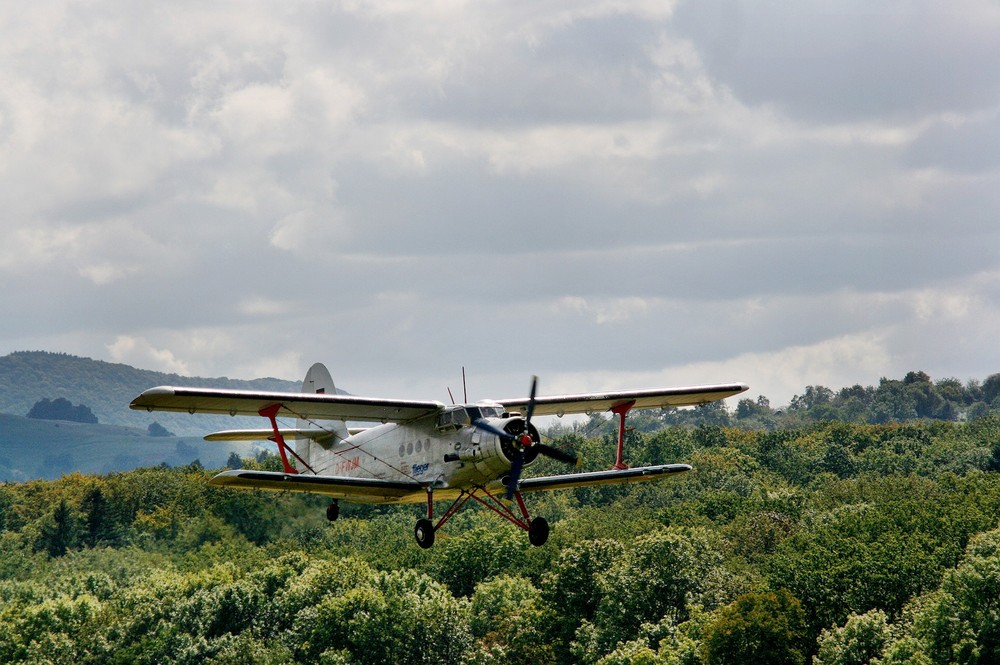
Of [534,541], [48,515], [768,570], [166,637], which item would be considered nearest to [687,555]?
[768,570]

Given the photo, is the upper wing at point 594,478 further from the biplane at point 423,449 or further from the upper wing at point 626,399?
the upper wing at point 626,399

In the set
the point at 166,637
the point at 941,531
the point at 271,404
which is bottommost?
the point at 166,637

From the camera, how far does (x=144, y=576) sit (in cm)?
14612

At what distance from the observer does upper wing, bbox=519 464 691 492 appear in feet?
146

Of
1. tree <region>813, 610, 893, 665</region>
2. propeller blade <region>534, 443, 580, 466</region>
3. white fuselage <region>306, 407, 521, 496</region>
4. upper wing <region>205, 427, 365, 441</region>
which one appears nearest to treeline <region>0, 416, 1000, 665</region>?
tree <region>813, 610, 893, 665</region>

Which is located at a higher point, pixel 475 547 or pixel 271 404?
pixel 271 404

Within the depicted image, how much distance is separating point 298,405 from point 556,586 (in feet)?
229

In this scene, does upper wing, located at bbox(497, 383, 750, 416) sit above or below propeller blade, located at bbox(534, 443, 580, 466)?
above

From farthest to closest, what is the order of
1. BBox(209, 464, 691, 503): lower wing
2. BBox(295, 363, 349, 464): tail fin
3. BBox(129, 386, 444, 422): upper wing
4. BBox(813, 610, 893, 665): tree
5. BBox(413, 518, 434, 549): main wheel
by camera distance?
BBox(813, 610, 893, 665): tree
BBox(295, 363, 349, 464): tail fin
BBox(413, 518, 434, 549): main wheel
BBox(209, 464, 691, 503): lower wing
BBox(129, 386, 444, 422): upper wing

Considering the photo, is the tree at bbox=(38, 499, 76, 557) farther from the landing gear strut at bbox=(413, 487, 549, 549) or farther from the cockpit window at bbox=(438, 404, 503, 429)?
the cockpit window at bbox=(438, 404, 503, 429)

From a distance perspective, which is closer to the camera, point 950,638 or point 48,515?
point 950,638

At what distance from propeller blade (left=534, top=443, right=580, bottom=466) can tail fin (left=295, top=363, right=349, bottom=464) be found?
35.9 feet

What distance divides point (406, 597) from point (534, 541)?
77562 millimetres

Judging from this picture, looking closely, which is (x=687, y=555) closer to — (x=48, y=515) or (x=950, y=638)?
(x=950, y=638)
